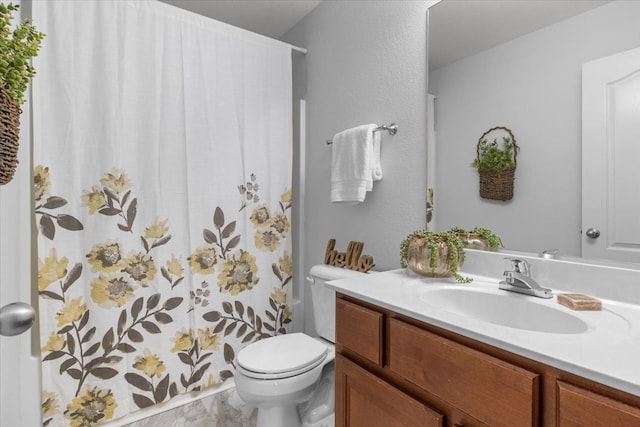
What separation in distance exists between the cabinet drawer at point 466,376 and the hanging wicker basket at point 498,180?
668 millimetres

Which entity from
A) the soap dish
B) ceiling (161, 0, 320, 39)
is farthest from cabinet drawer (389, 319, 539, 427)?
ceiling (161, 0, 320, 39)

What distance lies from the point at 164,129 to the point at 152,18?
541mm

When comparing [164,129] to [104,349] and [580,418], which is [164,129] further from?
[580,418]

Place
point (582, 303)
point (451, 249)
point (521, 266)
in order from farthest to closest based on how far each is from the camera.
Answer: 1. point (451, 249)
2. point (521, 266)
3. point (582, 303)

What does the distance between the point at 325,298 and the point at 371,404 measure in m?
0.76

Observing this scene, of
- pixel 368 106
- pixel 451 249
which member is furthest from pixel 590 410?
pixel 368 106

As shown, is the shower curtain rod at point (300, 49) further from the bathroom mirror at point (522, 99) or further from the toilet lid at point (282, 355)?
the toilet lid at point (282, 355)

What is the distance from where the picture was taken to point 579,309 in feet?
2.80

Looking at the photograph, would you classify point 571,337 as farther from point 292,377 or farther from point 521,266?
point 292,377

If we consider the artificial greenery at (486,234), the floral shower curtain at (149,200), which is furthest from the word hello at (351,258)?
the artificial greenery at (486,234)

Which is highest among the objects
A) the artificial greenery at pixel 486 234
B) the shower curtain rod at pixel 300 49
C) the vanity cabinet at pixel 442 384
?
the shower curtain rod at pixel 300 49

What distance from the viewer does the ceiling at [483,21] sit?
1086mm

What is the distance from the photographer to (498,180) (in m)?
1.24

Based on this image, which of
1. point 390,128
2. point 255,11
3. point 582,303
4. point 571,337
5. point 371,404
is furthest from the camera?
point 255,11
